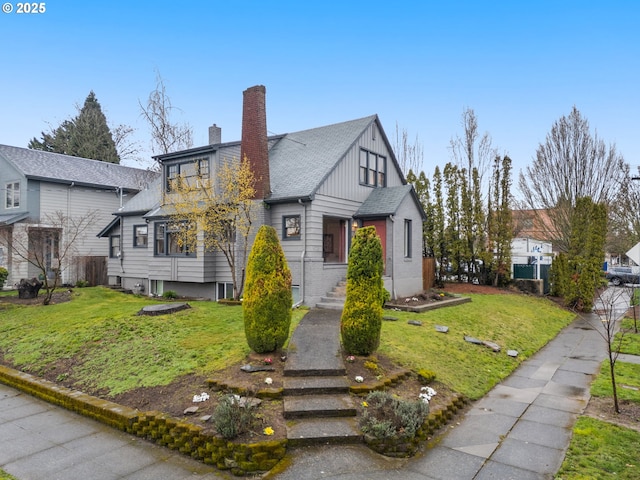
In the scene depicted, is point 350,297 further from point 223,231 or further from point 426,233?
point 426,233

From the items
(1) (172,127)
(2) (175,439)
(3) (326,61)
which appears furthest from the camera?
(1) (172,127)

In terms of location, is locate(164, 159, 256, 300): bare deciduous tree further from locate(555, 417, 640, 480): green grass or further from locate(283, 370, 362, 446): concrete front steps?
locate(555, 417, 640, 480): green grass

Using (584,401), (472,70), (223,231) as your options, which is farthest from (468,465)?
(472,70)

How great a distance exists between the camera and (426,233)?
75.7 ft

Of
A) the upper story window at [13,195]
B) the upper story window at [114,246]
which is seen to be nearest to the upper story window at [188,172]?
→ the upper story window at [114,246]

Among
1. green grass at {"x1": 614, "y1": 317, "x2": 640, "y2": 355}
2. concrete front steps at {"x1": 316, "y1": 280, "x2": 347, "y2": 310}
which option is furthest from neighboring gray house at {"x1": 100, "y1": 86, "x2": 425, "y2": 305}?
green grass at {"x1": 614, "y1": 317, "x2": 640, "y2": 355}

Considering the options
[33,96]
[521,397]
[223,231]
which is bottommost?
[521,397]

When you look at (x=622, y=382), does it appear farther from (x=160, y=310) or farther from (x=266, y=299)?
(x=160, y=310)

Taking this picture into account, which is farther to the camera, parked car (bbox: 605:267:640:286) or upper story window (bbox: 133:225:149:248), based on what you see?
parked car (bbox: 605:267:640:286)

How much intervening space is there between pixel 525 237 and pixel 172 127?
88.6 feet

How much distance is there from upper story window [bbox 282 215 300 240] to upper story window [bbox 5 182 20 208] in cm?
1662

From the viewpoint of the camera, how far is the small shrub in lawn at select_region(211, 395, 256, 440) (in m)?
5.04

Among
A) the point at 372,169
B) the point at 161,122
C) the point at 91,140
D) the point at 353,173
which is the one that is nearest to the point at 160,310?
the point at 353,173

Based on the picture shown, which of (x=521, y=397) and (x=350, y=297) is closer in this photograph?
(x=521, y=397)
